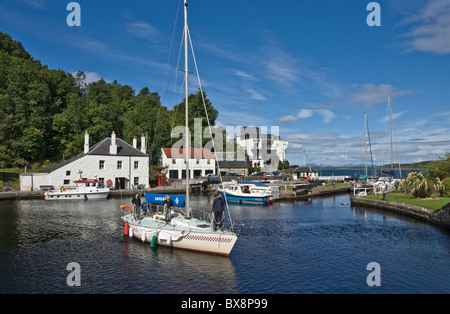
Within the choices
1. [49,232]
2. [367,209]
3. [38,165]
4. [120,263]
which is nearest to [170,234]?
[120,263]

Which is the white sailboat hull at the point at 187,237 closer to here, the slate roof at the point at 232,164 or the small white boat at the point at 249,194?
the small white boat at the point at 249,194

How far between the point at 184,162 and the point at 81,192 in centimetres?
3215

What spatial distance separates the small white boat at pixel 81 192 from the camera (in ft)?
160

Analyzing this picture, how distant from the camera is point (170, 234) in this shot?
21.2 meters

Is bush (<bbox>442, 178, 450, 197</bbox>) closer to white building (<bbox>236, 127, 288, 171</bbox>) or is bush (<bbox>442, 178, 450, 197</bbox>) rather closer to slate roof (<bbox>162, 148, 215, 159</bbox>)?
slate roof (<bbox>162, 148, 215, 159</bbox>)

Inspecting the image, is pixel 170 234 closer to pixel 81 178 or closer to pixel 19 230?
pixel 19 230

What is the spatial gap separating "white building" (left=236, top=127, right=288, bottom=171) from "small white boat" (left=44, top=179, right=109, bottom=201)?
63556mm

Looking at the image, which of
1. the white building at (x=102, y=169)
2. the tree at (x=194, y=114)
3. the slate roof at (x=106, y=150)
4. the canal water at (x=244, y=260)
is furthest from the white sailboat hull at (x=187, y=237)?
the tree at (x=194, y=114)

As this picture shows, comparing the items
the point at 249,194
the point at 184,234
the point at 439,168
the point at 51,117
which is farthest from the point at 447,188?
the point at 51,117

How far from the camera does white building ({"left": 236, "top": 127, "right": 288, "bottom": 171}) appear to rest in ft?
359

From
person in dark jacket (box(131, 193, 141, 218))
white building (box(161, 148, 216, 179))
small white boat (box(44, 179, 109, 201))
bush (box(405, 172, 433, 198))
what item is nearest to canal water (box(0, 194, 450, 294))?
person in dark jacket (box(131, 193, 141, 218))

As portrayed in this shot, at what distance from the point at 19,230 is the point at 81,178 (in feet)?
98.1

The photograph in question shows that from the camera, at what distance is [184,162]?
79.2 metres

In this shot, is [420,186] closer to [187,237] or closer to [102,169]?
[187,237]
